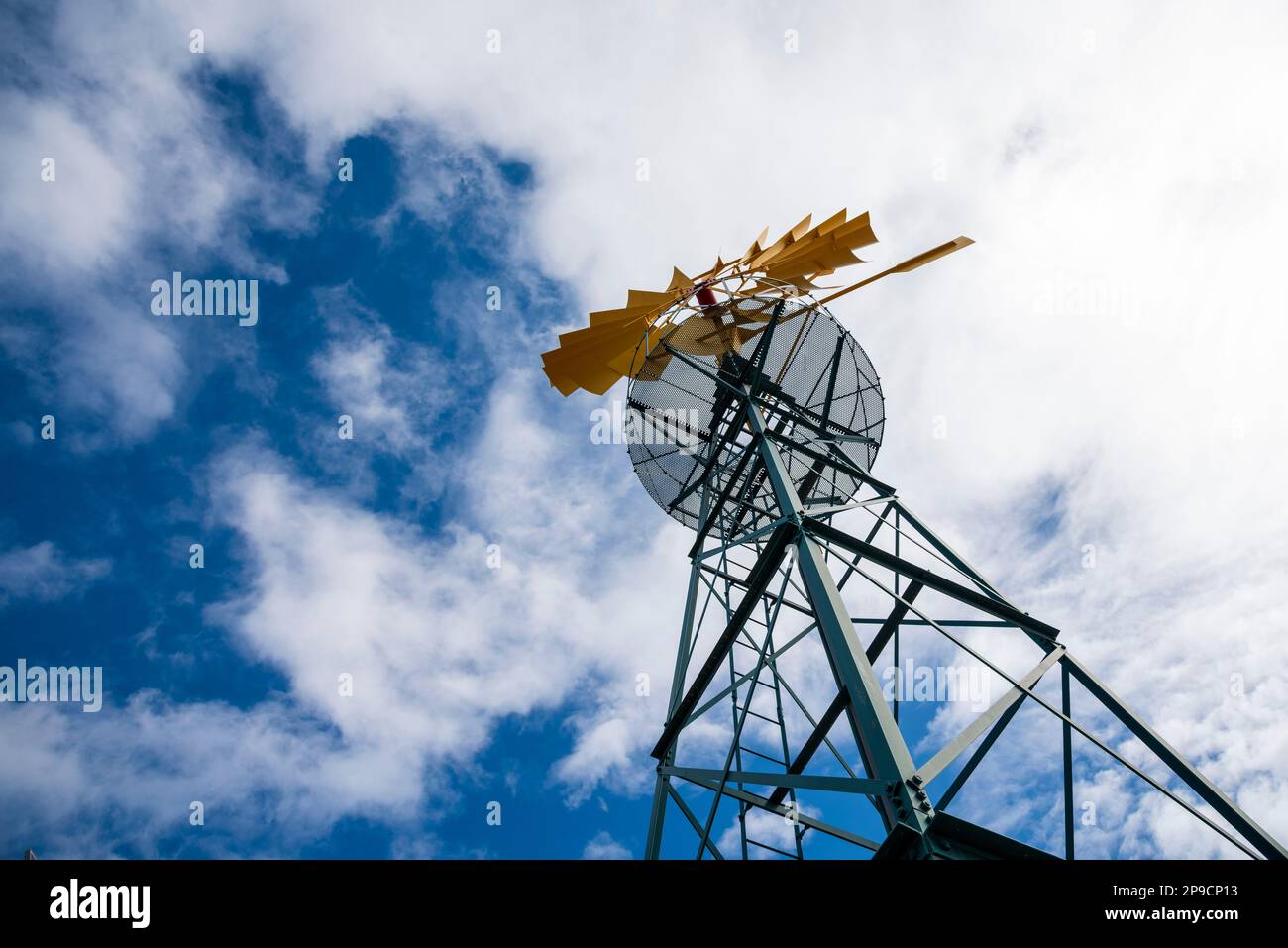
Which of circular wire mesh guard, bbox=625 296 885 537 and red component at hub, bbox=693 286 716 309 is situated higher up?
red component at hub, bbox=693 286 716 309

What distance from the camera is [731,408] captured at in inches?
425

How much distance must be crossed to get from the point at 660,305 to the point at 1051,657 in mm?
6873

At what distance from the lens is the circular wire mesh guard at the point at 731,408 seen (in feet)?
34.1

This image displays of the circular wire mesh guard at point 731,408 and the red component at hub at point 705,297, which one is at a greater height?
the red component at hub at point 705,297

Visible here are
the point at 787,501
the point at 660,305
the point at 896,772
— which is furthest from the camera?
the point at 660,305

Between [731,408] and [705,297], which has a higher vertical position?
[705,297]

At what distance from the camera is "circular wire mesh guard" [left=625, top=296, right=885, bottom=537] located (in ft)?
34.1
